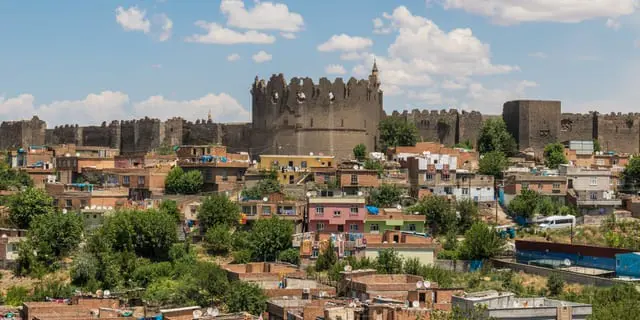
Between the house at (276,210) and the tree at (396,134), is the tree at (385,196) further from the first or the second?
the tree at (396,134)

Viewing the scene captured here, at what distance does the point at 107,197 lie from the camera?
135 ft

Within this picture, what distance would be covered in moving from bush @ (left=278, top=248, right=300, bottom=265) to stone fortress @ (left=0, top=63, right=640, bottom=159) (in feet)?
49.5

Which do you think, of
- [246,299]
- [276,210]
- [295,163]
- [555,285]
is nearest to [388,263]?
[555,285]

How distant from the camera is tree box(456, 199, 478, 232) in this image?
38375 mm

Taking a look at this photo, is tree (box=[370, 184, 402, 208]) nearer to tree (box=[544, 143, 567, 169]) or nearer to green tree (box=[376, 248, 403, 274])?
green tree (box=[376, 248, 403, 274])

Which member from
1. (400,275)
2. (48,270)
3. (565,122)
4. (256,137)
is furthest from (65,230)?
(565,122)

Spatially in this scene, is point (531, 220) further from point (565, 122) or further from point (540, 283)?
point (565, 122)

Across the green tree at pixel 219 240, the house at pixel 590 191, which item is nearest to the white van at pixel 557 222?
the house at pixel 590 191

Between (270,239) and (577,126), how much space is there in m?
25.6

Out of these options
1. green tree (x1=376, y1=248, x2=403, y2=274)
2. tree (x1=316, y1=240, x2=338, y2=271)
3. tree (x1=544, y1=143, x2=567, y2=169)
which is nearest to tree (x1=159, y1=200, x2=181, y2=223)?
tree (x1=316, y1=240, x2=338, y2=271)

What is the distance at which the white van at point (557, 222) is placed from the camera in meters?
38.5

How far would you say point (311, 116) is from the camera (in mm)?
49250

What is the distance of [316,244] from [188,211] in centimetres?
698

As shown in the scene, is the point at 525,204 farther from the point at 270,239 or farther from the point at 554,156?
the point at 554,156
